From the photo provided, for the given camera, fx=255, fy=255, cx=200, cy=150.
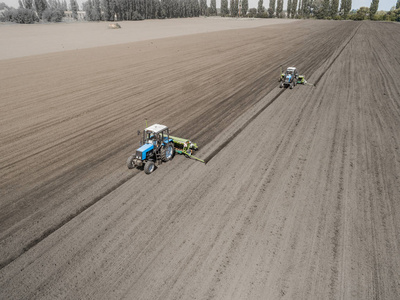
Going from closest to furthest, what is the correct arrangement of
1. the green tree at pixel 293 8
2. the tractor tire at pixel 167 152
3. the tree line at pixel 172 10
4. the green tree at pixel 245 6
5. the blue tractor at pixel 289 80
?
1. the tractor tire at pixel 167 152
2. the blue tractor at pixel 289 80
3. the tree line at pixel 172 10
4. the green tree at pixel 293 8
5. the green tree at pixel 245 6

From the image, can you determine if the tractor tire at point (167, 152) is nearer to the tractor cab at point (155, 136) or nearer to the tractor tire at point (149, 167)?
the tractor cab at point (155, 136)

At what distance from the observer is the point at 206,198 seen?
970 centimetres

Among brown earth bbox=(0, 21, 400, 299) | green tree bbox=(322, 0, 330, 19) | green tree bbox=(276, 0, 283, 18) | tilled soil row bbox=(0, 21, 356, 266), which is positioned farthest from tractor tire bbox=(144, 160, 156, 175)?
green tree bbox=(276, 0, 283, 18)

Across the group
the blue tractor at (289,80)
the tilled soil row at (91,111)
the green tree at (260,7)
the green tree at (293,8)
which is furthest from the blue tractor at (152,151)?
the green tree at (260,7)

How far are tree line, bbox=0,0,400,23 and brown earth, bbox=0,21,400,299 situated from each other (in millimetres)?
111754

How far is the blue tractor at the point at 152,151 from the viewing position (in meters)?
10.8

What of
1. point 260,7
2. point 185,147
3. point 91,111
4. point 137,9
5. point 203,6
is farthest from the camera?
point 203,6

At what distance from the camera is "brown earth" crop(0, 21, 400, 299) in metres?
6.84

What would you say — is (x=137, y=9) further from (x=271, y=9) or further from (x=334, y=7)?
(x=334, y=7)

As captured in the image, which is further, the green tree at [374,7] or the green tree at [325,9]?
the green tree at [325,9]

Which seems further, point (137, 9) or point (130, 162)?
point (137, 9)

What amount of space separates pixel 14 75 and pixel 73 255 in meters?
26.7

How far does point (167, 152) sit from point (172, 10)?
15856 centimetres

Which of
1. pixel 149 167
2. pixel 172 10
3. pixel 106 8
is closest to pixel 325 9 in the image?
pixel 172 10
